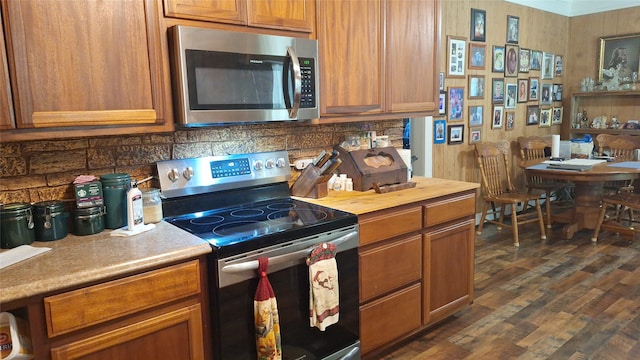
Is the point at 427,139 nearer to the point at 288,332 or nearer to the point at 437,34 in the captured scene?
the point at 437,34

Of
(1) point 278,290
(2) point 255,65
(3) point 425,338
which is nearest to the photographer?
(1) point 278,290

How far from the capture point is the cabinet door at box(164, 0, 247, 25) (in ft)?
5.91

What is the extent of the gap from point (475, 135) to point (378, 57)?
256 cm

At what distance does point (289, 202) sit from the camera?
2.34m

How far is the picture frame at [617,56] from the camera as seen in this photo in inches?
208

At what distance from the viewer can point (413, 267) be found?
2.41 m

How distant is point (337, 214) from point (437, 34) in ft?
4.77

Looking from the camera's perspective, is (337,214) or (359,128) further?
(359,128)

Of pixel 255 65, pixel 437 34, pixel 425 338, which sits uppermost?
pixel 437 34

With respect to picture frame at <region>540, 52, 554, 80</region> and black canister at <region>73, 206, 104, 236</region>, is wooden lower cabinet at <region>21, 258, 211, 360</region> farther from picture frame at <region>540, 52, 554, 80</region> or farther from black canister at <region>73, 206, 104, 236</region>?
picture frame at <region>540, 52, 554, 80</region>

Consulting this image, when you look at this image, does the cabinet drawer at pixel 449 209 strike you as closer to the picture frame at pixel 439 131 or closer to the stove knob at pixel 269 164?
the stove knob at pixel 269 164

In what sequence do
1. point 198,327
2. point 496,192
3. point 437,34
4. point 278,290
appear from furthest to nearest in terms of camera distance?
1. point 496,192
2. point 437,34
3. point 278,290
4. point 198,327

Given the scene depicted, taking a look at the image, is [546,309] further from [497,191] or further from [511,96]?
[511,96]

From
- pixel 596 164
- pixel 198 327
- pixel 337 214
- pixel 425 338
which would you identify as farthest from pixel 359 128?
pixel 596 164
